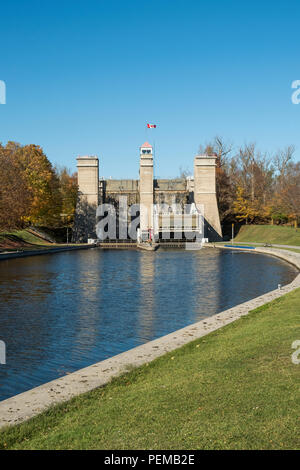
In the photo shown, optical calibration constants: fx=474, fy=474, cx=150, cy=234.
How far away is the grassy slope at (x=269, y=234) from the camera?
6479cm

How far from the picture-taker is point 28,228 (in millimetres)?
73438

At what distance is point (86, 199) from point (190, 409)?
250ft

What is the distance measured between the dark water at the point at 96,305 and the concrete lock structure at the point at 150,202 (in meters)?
41.5

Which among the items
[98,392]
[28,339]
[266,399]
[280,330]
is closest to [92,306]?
[28,339]

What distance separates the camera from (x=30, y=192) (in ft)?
186

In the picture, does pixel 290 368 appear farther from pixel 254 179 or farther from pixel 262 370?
pixel 254 179

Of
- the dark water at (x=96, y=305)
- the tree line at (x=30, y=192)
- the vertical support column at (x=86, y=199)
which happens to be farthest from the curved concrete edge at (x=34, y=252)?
the vertical support column at (x=86, y=199)

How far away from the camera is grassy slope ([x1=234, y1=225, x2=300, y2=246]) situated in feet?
213

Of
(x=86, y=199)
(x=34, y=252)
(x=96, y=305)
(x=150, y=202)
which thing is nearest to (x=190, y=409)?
(x=96, y=305)

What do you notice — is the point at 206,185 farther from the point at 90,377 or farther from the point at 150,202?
the point at 90,377

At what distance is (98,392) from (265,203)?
82.7 m

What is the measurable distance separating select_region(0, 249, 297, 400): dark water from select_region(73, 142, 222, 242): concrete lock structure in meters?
41.5

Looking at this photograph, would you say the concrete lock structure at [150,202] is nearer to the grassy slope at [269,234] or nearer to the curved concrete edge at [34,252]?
the grassy slope at [269,234]
